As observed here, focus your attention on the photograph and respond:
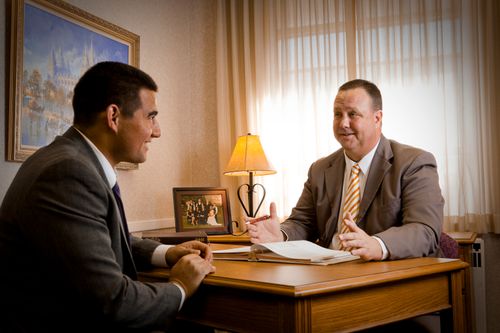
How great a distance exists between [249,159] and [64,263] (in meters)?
2.69

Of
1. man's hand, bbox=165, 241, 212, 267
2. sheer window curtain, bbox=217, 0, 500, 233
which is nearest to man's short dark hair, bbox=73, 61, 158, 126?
man's hand, bbox=165, 241, 212, 267

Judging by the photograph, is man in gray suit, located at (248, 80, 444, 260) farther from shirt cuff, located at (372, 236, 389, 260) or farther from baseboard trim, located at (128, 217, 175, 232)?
baseboard trim, located at (128, 217, 175, 232)

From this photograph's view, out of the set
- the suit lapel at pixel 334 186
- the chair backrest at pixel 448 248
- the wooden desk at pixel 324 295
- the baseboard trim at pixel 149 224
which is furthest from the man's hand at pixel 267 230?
the baseboard trim at pixel 149 224

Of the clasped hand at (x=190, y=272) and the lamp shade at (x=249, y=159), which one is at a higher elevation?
the lamp shade at (x=249, y=159)

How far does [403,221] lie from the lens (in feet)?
7.09

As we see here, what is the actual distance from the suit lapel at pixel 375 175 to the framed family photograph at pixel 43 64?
191 cm

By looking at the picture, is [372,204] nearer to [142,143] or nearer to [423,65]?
[142,143]

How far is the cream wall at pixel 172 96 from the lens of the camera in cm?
391

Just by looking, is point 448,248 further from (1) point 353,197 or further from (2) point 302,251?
(2) point 302,251

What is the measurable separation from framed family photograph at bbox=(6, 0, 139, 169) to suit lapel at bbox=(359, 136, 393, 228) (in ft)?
6.26

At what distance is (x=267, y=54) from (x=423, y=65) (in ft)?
4.35

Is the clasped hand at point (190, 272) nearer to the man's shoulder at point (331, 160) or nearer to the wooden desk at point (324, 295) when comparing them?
the wooden desk at point (324, 295)

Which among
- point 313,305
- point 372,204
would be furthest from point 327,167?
point 313,305

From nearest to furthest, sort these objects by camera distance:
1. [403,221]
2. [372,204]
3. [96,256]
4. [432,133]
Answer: [96,256] < [403,221] < [372,204] < [432,133]
